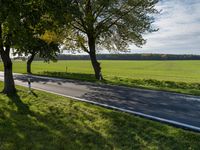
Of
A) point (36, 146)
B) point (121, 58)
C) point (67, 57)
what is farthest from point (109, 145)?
point (67, 57)

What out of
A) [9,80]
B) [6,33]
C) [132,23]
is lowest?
[9,80]

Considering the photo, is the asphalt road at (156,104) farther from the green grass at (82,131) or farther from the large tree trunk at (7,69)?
the large tree trunk at (7,69)

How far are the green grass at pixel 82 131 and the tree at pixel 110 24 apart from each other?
12.7 meters

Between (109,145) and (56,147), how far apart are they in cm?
145

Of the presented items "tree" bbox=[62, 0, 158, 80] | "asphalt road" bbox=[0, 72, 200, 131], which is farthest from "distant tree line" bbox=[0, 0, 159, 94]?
"asphalt road" bbox=[0, 72, 200, 131]

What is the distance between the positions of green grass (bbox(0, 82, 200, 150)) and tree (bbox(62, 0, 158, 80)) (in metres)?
12.7

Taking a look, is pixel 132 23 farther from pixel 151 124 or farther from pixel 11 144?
pixel 11 144

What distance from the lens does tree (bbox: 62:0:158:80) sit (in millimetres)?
22891

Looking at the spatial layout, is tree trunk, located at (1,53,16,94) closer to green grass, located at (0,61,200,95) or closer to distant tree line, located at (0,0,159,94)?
distant tree line, located at (0,0,159,94)

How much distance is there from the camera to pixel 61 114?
1098 cm

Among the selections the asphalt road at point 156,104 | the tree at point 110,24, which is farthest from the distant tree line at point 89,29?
the asphalt road at point 156,104

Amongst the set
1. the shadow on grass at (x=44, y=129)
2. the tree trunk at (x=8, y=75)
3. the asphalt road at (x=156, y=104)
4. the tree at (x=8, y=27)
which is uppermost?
the tree at (x=8, y=27)

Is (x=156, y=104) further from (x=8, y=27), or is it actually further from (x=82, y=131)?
(x=8, y=27)

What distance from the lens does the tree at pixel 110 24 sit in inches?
901
